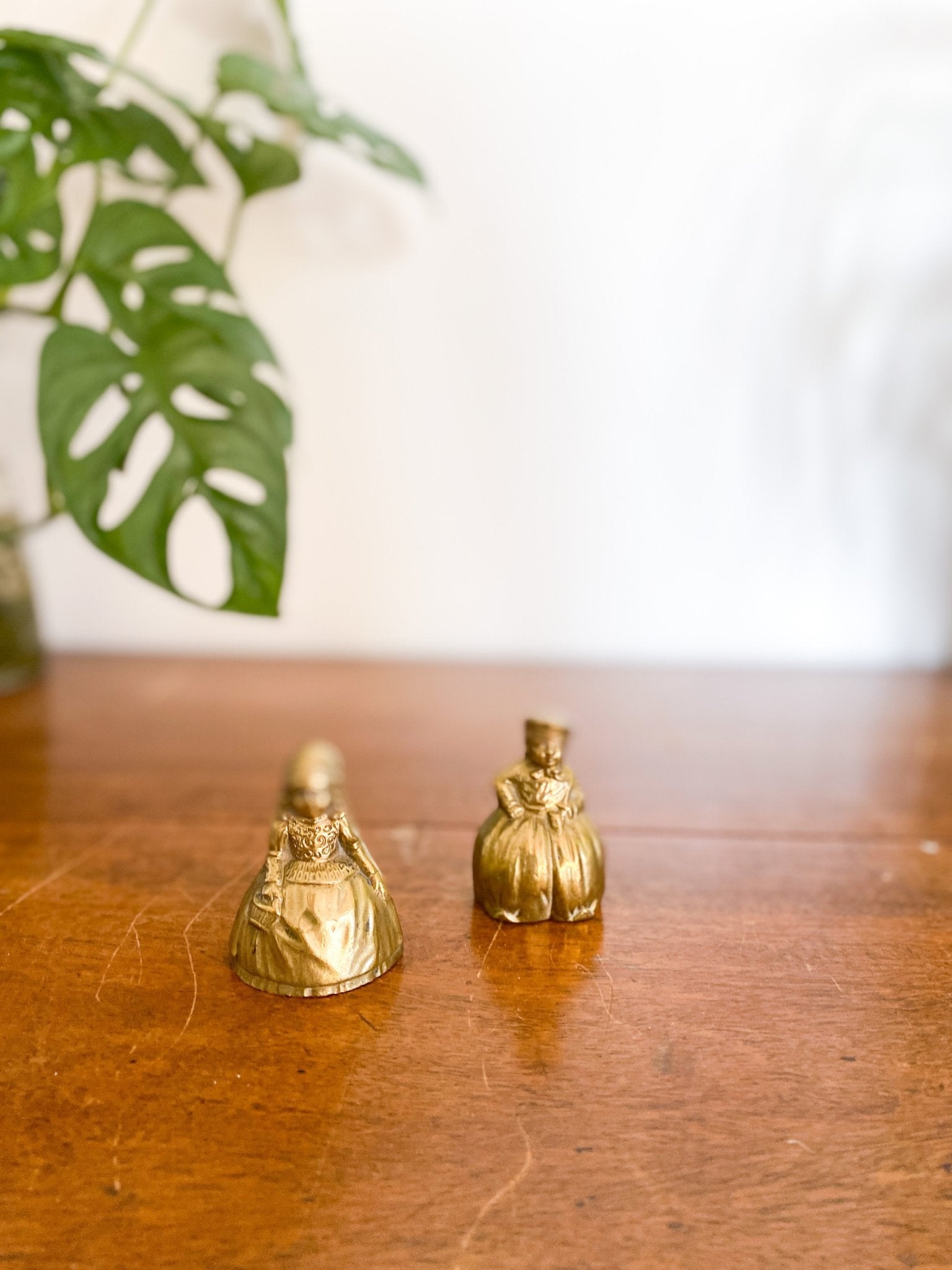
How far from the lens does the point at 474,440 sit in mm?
1097

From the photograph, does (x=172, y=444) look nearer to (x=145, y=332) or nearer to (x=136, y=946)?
(x=145, y=332)

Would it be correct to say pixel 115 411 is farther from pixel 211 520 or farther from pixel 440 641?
pixel 440 641

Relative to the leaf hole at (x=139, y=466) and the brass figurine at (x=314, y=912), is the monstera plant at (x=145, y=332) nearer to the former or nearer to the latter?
the brass figurine at (x=314, y=912)

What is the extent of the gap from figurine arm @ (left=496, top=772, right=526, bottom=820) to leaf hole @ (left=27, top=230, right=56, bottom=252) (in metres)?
0.56

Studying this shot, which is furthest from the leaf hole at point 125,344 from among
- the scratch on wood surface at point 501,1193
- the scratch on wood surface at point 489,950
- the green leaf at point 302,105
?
the scratch on wood surface at point 501,1193

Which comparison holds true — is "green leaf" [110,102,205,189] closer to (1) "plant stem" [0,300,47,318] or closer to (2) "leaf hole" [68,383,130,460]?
(1) "plant stem" [0,300,47,318]

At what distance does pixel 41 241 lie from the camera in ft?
3.16

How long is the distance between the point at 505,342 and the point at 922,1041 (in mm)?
794

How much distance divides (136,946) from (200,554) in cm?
63

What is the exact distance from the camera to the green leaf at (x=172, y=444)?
0.67m

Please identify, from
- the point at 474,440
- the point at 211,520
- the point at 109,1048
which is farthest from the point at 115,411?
the point at 109,1048

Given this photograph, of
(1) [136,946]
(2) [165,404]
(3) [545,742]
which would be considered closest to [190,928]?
(1) [136,946]

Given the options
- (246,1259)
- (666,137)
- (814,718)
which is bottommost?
(246,1259)

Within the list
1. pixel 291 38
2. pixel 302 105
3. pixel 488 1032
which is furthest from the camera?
pixel 291 38
